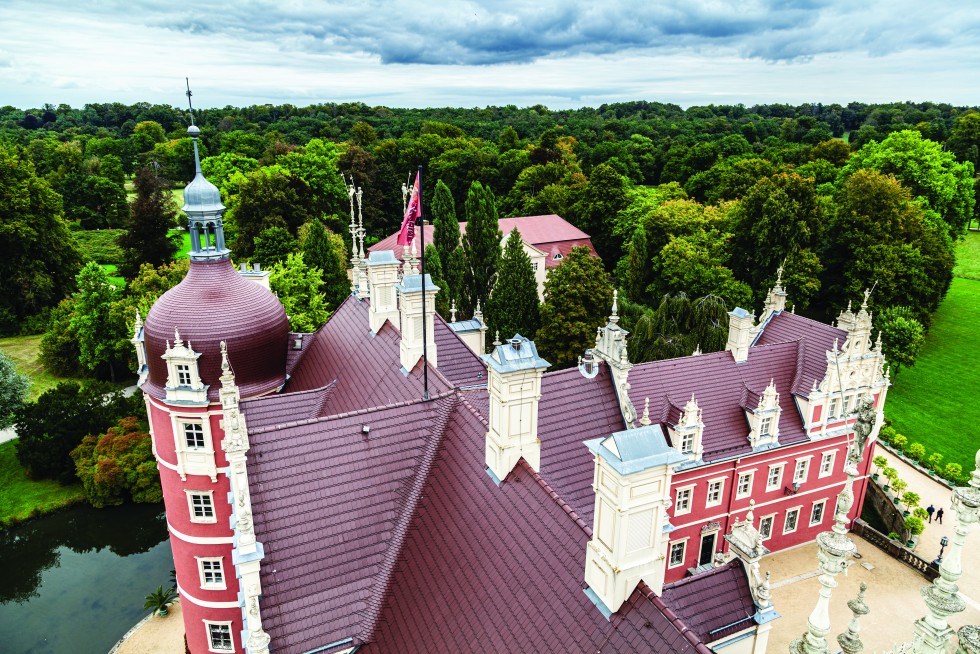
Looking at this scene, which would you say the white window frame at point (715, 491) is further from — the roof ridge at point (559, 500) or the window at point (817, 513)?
the roof ridge at point (559, 500)

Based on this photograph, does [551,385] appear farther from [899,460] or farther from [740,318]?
[899,460]

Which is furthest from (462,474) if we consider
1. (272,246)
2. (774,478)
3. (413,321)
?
(272,246)

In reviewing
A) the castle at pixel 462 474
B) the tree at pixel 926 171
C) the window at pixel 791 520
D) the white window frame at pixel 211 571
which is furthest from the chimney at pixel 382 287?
the tree at pixel 926 171

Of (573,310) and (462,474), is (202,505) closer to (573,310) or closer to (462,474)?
(462,474)

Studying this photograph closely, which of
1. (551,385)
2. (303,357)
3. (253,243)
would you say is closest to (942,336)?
(551,385)

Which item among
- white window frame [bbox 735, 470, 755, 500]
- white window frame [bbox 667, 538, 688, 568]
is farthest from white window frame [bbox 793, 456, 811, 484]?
white window frame [bbox 667, 538, 688, 568]
